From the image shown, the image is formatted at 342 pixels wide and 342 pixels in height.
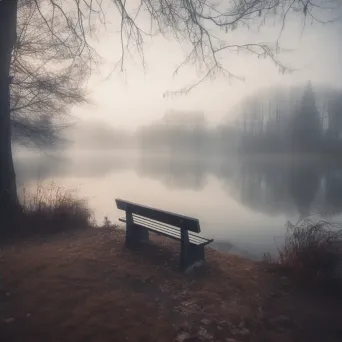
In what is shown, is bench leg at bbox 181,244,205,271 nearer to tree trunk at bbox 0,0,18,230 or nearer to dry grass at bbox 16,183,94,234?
dry grass at bbox 16,183,94,234

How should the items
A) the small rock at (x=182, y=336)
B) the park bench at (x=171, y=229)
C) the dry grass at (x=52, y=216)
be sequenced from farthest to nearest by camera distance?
1. the dry grass at (x=52, y=216)
2. the park bench at (x=171, y=229)
3. the small rock at (x=182, y=336)

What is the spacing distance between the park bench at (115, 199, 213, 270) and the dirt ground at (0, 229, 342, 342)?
0.81 feet

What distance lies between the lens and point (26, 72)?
27.9 feet

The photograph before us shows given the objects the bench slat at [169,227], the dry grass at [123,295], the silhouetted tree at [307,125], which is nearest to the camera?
the dry grass at [123,295]

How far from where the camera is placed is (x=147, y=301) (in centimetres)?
360

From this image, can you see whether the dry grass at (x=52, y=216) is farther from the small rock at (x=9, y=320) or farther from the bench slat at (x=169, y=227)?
the small rock at (x=9, y=320)

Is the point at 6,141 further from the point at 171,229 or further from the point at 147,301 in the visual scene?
the point at 147,301

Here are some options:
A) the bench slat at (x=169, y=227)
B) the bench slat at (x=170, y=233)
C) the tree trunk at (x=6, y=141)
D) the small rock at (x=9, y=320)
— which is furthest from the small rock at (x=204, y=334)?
the tree trunk at (x=6, y=141)

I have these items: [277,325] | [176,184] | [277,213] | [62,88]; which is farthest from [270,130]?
[277,325]

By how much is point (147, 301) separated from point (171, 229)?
1532 millimetres

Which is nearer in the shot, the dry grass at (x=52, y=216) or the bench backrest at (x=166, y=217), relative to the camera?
the bench backrest at (x=166, y=217)

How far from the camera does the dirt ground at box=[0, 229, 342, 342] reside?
302cm

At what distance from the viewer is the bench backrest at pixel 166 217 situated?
14.2 feet

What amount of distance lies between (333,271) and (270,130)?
60.6 meters
